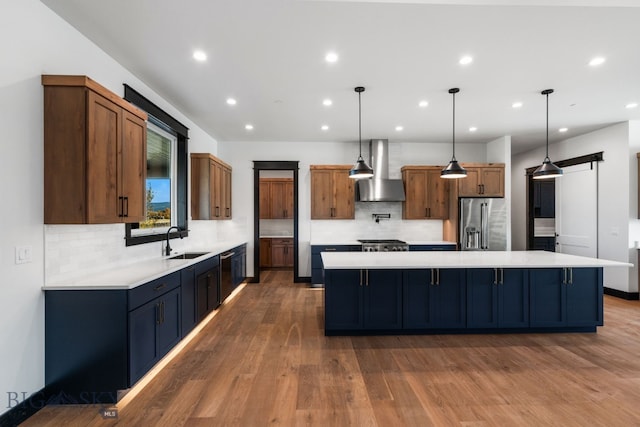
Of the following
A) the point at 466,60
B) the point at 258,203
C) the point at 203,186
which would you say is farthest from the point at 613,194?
the point at 203,186

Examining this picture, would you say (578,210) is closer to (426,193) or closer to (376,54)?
(426,193)

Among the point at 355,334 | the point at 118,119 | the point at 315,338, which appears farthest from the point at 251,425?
the point at 118,119

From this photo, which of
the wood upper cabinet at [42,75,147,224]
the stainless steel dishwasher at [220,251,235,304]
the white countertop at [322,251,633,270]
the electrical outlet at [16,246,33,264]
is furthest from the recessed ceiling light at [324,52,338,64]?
the stainless steel dishwasher at [220,251,235,304]

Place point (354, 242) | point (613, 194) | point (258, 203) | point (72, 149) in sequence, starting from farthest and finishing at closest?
point (258, 203) → point (354, 242) → point (613, 194) → point (72, 149)

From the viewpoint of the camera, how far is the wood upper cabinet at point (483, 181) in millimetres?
6219

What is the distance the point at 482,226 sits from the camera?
610 centimetres

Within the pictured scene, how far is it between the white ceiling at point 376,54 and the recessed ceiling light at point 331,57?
0.06m

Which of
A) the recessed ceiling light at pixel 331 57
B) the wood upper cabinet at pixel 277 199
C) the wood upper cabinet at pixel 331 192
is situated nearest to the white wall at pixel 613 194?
the wood upper cabinet at pixel 331 192

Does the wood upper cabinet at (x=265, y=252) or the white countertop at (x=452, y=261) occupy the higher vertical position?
the white countertop at (x=452, y=261)

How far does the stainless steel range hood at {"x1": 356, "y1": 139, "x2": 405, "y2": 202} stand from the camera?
247 inches

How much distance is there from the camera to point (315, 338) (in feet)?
11.7

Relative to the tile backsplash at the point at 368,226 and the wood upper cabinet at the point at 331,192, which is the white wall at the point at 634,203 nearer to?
the tile backsplash at the point at 368,226

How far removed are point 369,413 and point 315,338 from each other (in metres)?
1.41

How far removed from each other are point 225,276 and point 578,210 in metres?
6.58
